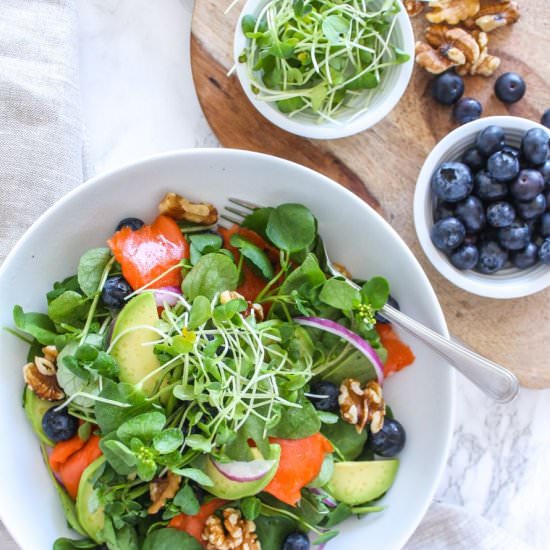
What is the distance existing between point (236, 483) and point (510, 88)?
3.18ft

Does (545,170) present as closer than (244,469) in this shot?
No

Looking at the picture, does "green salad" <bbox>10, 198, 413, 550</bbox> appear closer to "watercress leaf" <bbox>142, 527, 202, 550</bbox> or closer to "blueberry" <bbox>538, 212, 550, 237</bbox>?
"watercress leaf" <bbox>142, 527, 202, 550</bbox>

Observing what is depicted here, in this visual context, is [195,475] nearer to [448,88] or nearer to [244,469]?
[244,469]

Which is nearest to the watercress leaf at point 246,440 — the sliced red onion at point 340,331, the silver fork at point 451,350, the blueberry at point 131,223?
the sliced red onion at point 340,331

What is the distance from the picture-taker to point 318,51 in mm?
1572

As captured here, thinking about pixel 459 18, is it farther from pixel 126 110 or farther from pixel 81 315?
→ pixel 81 315

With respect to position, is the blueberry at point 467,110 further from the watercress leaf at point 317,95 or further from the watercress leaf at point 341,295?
the watercress leaf at point 341,295

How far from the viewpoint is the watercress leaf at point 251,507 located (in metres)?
1.39

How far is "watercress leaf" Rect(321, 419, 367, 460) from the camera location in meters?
1.49

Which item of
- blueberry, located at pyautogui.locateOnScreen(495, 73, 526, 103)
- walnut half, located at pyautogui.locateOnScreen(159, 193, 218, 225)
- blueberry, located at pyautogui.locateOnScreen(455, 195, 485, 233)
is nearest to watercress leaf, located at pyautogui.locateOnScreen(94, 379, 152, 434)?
walnut half, located at pyautogui.locateOnScreen(159, 193, 218, 225)

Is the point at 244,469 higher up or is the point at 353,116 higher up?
the point at 353,116

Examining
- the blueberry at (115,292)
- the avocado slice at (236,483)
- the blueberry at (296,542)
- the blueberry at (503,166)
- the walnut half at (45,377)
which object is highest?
the blueberry at (503,166)

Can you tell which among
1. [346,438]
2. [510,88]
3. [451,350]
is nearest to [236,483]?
[346,438]

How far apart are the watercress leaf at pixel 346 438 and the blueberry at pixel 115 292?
1.51 feet
